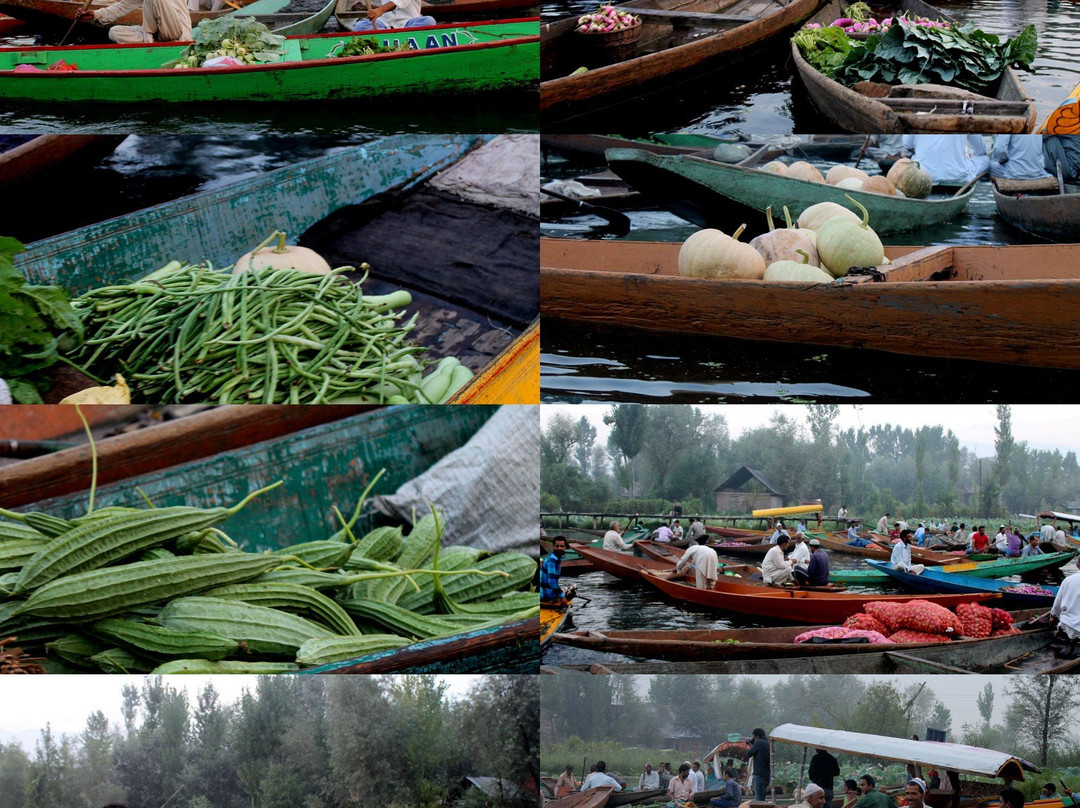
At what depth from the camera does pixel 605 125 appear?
10.7ft

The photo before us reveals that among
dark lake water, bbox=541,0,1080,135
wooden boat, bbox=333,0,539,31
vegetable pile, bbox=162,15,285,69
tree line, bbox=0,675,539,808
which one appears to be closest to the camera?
tree line, bbox=0,675,539,808

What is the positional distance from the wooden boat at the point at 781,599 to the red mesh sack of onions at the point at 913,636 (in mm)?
104

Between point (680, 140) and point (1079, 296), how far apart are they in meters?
1.56

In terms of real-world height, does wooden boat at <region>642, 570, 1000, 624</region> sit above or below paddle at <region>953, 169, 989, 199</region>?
below

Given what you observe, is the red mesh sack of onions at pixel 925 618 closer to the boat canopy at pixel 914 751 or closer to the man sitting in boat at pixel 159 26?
the boat canopy at pixel 914 751

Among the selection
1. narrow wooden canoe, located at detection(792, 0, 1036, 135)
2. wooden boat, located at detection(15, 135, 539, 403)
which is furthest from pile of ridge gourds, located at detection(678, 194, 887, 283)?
wooden boat, located at detection(15, 135, 539, 403)

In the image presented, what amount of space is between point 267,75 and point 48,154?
35.1 inches

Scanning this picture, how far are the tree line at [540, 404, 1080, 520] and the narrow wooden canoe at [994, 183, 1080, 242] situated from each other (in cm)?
117

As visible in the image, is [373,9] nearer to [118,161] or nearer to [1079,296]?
[118,161]

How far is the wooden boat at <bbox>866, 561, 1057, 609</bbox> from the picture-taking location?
2.88m

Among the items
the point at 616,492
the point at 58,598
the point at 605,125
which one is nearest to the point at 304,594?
the point at 58,598

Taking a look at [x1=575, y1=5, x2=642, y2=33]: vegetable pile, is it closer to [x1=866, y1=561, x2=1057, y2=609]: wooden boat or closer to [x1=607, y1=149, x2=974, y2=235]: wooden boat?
[x1=607, y1=149, x2=974, y2=235]: wooden boat

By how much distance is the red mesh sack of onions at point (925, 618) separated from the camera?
2799 millimetres

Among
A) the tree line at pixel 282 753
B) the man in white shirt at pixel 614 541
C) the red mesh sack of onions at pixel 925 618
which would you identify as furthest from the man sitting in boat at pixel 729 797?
the man in white shirt at pixel 614 541
